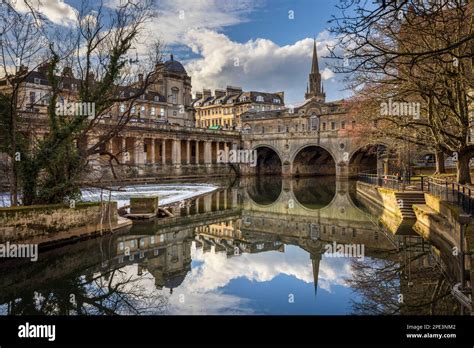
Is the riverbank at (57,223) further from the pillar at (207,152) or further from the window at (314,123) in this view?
the window at (314,123)

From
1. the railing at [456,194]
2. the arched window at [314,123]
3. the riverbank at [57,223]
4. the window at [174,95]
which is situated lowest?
the riverbank at [57,223]

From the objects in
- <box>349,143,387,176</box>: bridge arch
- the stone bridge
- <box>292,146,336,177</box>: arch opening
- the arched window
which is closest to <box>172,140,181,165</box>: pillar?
the stone bridge

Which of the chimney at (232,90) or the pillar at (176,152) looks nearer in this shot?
the pillar at (176,152)

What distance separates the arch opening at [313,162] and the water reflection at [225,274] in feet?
140

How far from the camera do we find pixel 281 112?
2491 inches

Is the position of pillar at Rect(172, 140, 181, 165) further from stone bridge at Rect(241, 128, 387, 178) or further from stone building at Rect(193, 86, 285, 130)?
stone building at Rect(193, 86, 285, 130)

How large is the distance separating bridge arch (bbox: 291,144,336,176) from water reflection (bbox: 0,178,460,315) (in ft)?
137

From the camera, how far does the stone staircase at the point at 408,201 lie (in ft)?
68.2

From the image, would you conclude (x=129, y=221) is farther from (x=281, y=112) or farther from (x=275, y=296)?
(x=281, y=112)

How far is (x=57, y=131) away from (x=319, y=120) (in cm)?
4814

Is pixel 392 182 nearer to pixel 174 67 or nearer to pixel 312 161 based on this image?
pixel 312 161

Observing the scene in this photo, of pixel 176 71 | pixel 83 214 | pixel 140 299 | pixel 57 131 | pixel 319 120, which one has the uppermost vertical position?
pixel 176 71

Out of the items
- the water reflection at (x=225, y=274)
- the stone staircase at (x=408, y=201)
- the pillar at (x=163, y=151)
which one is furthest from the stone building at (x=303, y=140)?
the water reflection at (x=225, y=274)
